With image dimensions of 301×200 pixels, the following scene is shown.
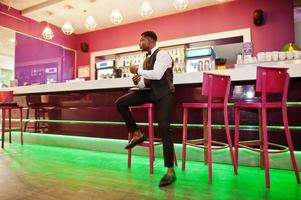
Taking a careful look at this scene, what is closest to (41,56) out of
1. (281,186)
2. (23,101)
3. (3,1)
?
(3,1)

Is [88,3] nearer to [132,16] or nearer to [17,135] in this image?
[132,16]

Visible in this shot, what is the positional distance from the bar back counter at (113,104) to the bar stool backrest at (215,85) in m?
0.34

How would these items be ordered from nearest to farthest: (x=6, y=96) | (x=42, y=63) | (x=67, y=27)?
(x=6, y=96), (x=67, y=27), (x=42, y=63)

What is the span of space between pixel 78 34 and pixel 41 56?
4.34 feet

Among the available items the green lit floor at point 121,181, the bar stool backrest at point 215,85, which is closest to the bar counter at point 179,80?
the bar stool backrest at point 215,85

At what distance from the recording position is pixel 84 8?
5961 mm

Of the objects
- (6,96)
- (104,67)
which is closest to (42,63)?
(104,67)

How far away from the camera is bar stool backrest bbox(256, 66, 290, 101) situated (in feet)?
6.73

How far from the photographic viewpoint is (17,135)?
4938 millimetres

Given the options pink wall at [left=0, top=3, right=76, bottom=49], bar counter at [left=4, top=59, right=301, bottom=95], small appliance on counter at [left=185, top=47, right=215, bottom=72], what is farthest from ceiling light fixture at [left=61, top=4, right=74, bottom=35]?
small appliance on counter at [left=185, top=47, right=215, bottom=72]

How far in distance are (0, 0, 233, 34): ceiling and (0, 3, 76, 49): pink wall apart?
5.4 inches

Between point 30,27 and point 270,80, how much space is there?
20.5 feet

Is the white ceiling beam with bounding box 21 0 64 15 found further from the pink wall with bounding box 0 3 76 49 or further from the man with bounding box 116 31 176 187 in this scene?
the man with bounding box 116 31 176 187

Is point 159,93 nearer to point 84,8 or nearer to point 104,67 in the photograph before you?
point 84,8
